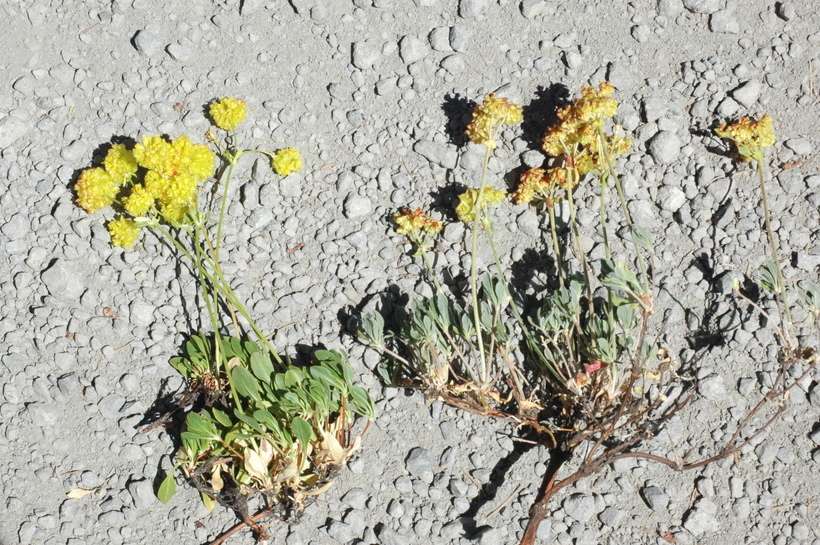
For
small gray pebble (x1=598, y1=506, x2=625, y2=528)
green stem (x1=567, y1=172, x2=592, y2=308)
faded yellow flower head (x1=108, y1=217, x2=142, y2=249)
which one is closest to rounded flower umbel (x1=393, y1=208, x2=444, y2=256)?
green stem (x1=567, y1=172, x2=592, y2=308)

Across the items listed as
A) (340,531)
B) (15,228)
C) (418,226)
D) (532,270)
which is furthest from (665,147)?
(15,228)

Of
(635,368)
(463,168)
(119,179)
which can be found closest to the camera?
(635,368)

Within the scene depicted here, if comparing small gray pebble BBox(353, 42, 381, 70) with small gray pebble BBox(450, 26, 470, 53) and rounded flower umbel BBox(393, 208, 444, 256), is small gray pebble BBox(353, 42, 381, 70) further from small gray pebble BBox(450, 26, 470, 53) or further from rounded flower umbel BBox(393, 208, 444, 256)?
rounded flower umbel BBox(393, 208, 444, 256)

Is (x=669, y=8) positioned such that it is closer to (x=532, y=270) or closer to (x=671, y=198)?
(x=671, y=198)

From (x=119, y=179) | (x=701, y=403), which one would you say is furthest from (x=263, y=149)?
(x=701, y=403)

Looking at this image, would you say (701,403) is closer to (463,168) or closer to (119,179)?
(463,168)

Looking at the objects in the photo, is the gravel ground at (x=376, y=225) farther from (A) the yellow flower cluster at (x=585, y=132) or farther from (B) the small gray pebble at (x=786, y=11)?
(A) the yellow flower cluster at (x=585, y=132)
